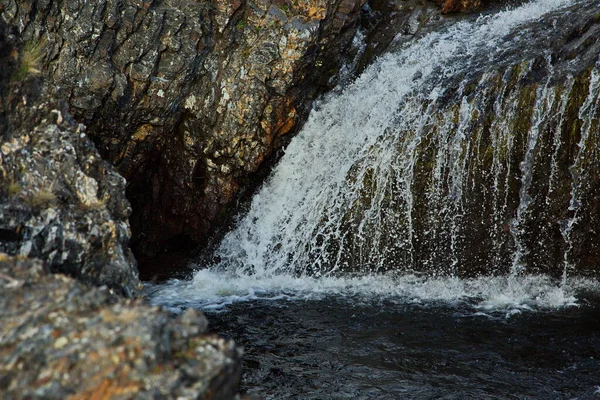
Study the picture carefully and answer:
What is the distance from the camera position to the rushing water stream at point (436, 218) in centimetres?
830

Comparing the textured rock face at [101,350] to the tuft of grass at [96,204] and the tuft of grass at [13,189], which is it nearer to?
the tuft of grass at [13,189]

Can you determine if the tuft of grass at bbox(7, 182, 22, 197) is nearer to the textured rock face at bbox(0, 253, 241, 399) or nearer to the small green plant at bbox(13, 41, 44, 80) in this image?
the small green plant at bbox(13, 41, 44, 80)

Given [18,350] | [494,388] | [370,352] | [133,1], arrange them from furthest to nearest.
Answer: [133,1]
[370,352]
[494,388]
[18,350]

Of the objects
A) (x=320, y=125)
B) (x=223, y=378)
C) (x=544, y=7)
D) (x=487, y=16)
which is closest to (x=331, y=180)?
(x=320, y=125)

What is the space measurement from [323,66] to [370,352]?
501 cm

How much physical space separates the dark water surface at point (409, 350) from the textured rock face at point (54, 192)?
2208 millimetres

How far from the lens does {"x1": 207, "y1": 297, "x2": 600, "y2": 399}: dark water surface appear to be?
694 centimetres

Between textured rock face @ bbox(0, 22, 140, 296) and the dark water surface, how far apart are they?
2208 millimetres

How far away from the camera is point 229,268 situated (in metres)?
10.6

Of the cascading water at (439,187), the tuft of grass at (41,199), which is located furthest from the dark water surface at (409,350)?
the tuft of grass at (41,199)

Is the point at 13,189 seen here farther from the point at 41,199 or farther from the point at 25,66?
the point at 25,66

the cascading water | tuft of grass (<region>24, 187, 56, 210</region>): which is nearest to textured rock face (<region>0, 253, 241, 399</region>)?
tuft of grass (<region>24, 187, 56, 210</region>)

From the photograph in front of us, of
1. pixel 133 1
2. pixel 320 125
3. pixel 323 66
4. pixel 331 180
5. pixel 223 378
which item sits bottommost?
pixel 223 378

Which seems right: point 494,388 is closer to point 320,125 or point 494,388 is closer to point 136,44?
point 320,125
